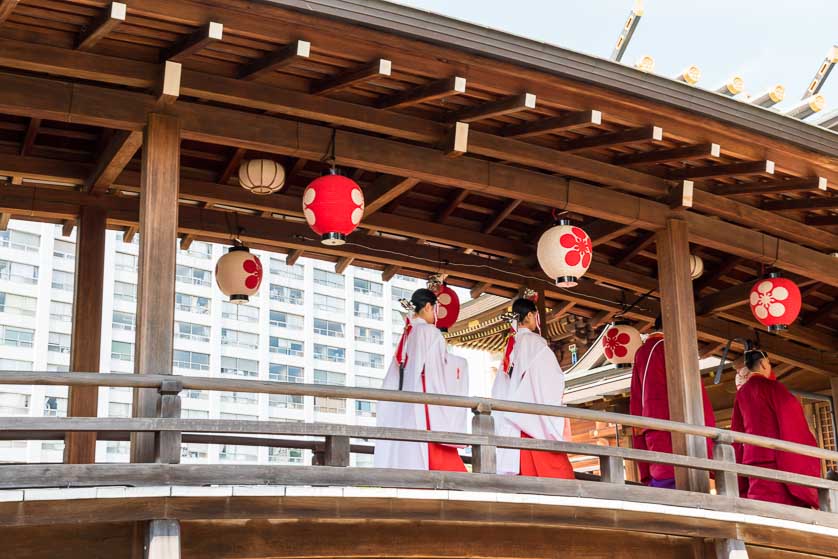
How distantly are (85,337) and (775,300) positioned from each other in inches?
256

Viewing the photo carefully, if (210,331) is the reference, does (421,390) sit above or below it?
below

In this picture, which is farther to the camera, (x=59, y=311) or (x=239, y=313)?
(x=239, y=313)

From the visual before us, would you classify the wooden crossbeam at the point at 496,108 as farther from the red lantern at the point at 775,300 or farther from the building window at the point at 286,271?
the building window at the point at 286,271

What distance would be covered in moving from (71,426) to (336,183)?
2.93 metres

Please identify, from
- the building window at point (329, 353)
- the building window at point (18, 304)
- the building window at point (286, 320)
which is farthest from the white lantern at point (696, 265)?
the building window at point (329, 353)

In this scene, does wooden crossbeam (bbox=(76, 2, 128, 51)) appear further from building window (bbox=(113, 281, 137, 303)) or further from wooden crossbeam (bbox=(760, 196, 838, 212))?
building window (bbox=(113, 281, 137, 303))

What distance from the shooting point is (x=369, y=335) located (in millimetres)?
60625

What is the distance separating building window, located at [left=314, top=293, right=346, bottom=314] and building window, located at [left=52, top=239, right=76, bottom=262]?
1351 centimetres

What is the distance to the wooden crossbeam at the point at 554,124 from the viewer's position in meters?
7.79

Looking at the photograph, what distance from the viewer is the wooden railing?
566 cm

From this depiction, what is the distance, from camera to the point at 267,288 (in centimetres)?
5581

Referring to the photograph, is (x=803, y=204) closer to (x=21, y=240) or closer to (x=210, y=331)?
(x=210, y=331)

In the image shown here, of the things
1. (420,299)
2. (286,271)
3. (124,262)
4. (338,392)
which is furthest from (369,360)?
(338,392)

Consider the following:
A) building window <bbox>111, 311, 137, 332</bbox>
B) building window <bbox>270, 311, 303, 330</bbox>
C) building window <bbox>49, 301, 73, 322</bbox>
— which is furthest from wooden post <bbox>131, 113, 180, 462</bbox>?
building window <bbox>270, 311, 303, 330</bbox>
